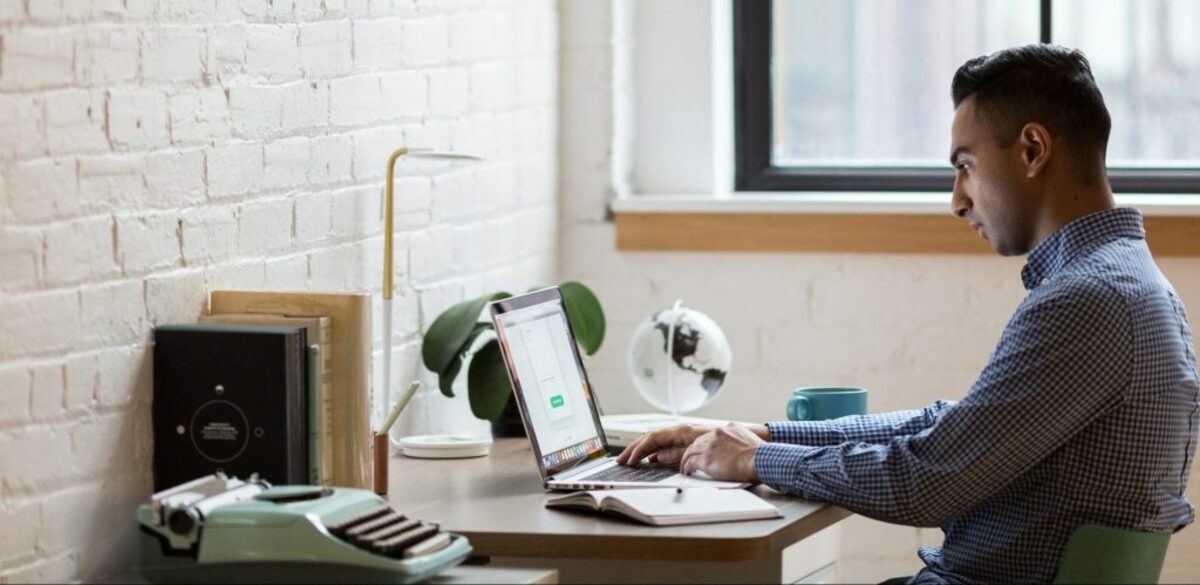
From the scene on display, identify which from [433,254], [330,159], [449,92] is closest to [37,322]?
[330,159]

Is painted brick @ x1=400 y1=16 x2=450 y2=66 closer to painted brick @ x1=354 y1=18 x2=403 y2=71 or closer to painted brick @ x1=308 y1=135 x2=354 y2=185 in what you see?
painted brick @ x1=354 y1=18 x2=403 y2=71

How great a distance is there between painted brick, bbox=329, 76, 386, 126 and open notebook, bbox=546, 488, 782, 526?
739 mm

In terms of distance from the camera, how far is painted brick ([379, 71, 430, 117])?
2.79m

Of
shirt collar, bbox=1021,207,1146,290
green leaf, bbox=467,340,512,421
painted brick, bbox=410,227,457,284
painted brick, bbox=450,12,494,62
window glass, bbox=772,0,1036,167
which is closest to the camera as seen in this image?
shirt collar, bbox=1021,207,1146,290

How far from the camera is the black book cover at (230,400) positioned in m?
2.12

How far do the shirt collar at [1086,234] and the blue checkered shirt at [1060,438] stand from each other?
22 millimetres

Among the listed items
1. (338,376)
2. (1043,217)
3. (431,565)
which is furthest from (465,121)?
(431,565)

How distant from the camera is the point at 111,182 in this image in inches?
81.2

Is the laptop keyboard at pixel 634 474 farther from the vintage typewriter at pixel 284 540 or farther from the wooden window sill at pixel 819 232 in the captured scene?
the wooden window sill at pixel 819 232

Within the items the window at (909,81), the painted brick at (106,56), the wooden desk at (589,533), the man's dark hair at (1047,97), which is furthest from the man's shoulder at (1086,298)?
the window at (909,81)

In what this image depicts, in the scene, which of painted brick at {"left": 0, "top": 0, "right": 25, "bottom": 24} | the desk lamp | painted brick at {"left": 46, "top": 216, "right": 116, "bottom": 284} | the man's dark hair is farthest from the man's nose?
painted brick at {"left": 0, "top": 0, "right": 25, "bottom": 24}

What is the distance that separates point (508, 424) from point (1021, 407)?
3.38ft

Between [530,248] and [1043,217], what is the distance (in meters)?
1.34

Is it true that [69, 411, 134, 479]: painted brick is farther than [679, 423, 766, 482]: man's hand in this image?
No
